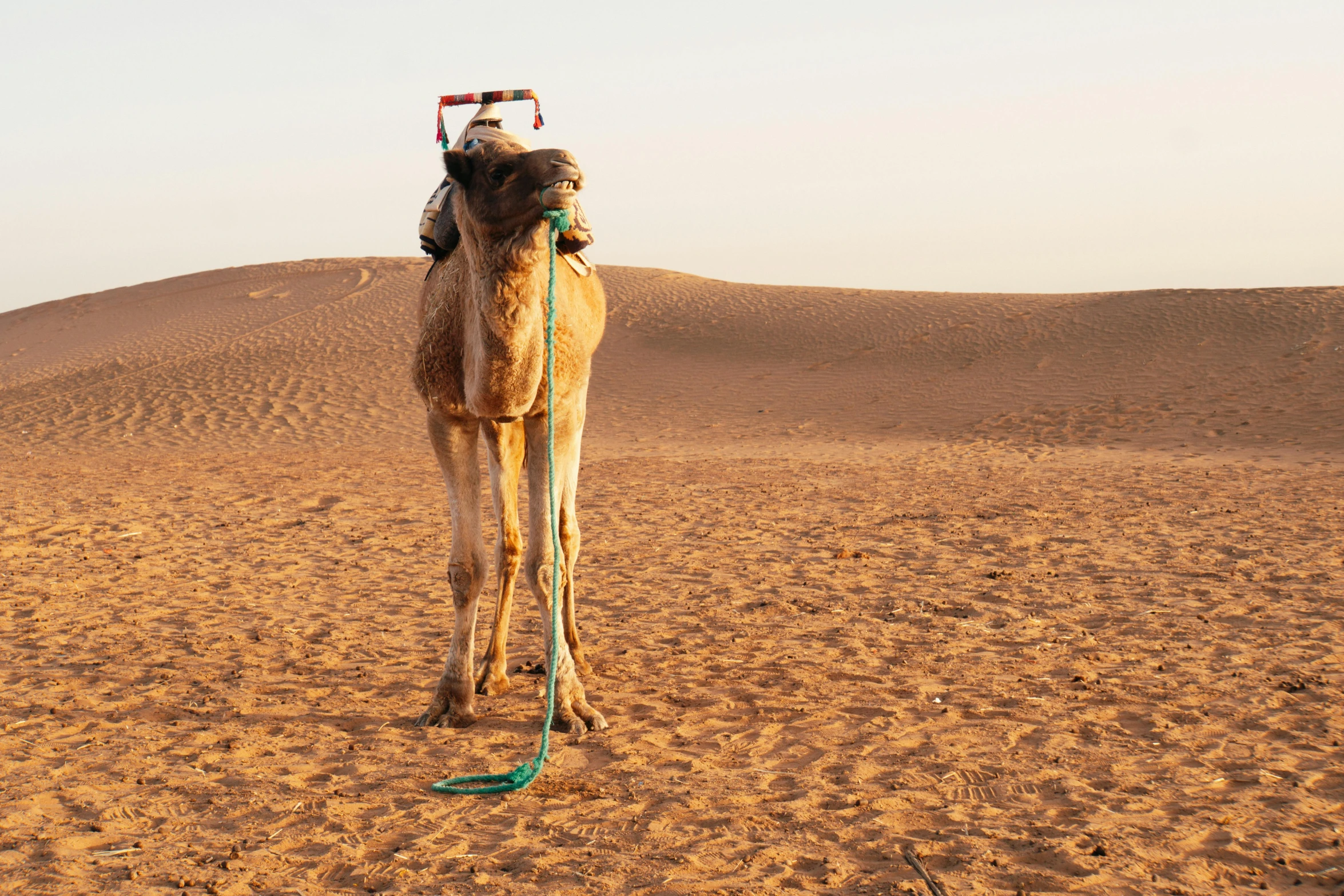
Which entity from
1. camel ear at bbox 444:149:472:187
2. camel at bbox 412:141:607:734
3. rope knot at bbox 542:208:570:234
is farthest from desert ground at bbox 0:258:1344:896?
camel ear at bbox 444:149:472:187

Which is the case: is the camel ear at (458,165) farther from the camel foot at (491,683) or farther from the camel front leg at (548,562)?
the camel foot at (491,683)

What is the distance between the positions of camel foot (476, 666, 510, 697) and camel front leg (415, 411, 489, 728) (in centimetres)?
44

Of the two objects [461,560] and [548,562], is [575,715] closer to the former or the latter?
[548,562]

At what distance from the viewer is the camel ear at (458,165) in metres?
4.07

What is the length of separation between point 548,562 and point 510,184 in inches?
68.6

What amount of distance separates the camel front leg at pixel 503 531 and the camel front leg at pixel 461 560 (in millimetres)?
130

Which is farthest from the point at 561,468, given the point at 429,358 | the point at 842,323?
the point at 842,323

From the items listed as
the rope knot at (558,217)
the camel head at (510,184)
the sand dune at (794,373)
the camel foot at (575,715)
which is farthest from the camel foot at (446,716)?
the sand dune at (794,373)

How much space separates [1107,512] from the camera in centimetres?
1099

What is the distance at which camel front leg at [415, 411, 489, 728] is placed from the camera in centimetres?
497

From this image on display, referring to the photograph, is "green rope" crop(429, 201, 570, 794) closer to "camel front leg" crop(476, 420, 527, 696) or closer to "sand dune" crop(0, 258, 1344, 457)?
"camel front leg" crop(476, 420, 527, 696)

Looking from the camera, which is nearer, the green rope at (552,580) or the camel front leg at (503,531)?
the green rope at (552,580)

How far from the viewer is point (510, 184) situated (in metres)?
4.04

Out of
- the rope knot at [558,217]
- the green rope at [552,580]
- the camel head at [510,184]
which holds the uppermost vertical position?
the camel head at [510,184]
